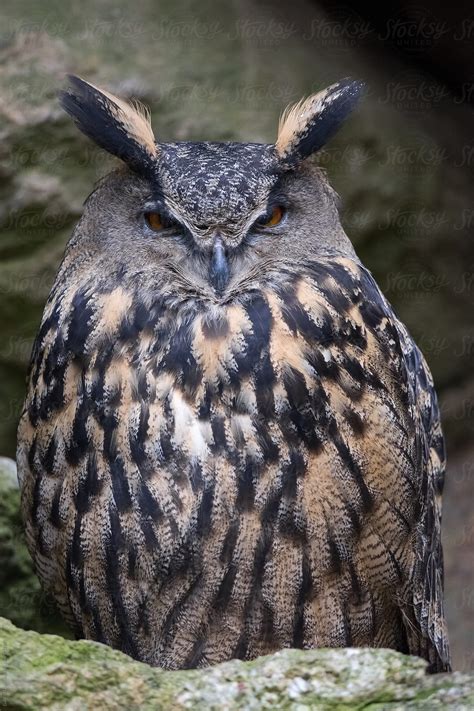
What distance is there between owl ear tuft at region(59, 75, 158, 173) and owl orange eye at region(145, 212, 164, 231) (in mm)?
99

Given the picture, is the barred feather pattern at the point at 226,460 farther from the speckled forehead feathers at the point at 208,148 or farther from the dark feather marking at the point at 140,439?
the speckled forehead feathers at the point at 208,148

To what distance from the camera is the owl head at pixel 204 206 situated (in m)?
2.32

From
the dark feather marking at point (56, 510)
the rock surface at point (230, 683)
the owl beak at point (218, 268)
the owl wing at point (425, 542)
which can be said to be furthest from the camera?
the owl wing at point (425, 542)

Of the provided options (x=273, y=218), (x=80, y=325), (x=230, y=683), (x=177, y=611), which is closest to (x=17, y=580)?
(x=177, y=611)

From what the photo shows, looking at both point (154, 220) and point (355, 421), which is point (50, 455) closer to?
point (154, 220)

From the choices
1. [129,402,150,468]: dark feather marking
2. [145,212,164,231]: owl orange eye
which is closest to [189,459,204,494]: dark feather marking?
[129,402,150,468]: dark feather marking

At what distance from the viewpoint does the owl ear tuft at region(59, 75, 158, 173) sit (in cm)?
242

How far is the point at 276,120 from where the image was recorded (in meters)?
4.40

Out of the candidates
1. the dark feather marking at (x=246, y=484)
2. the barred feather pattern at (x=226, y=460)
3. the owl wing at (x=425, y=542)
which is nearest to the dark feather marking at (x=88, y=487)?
the barred feather pattern at (x=226, y=460)

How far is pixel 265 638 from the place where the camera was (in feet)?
8.26

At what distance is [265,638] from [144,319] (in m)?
0.80

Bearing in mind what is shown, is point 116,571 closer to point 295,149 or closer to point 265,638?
point 265,638

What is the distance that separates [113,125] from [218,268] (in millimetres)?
442

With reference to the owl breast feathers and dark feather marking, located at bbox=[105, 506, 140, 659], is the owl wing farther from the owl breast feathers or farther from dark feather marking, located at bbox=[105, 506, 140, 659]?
dark feather marking, located at bbox=[105, 506, 140, 659]
